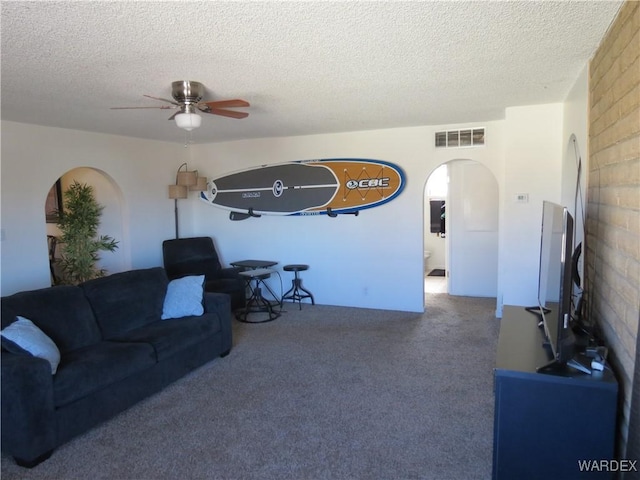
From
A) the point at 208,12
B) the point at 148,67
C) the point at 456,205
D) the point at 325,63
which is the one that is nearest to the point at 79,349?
the point at 148,67

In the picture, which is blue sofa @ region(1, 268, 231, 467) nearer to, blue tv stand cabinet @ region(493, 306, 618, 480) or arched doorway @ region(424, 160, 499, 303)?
blue tv stand cabinet @ region(493, 306, 618, 480)

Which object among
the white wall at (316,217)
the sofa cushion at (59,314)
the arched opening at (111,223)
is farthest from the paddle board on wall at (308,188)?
the sofa cushion at (59,314)

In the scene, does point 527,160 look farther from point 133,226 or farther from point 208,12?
point 133,226

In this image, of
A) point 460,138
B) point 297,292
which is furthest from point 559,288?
point 297,292

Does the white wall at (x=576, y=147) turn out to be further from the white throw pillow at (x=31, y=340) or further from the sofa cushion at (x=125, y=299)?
the white throw pillow at (x=31, y=340)

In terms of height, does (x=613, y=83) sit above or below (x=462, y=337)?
above

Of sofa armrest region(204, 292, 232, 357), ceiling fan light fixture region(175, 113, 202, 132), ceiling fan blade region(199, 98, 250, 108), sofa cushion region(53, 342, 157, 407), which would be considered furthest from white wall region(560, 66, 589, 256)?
sofa cushion region(53, 342, 157, 407)

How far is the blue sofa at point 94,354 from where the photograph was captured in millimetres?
2422

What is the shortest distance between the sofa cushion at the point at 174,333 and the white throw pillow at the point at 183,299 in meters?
0.08

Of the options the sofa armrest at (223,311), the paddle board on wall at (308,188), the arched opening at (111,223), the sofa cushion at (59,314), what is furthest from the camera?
the arched opening at (111,223)

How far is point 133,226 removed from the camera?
5.82 m

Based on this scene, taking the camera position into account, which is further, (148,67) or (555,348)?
(148,67)

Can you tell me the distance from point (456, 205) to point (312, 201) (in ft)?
7.06

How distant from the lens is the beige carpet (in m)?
2.41
